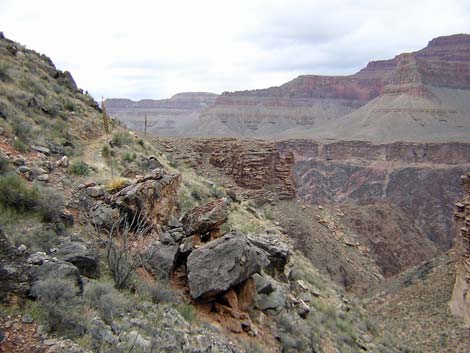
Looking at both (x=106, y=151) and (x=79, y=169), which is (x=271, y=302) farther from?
(x=106, y=151)

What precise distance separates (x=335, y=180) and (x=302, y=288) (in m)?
74.6

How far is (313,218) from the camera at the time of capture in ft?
102

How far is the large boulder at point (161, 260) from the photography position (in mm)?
8078

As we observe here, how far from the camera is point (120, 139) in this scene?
1627 centimetres

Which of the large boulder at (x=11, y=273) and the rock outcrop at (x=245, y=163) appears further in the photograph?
the rock outcrop at (x=245, y=163)

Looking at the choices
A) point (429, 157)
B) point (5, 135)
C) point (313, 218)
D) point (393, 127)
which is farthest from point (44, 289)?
point (393, 127)

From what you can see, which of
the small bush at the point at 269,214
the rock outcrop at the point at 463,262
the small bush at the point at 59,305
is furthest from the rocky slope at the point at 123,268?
the small bush at the point at 269,214

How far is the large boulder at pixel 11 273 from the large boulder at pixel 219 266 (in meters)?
3.11

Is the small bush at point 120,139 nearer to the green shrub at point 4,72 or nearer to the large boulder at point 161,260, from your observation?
the green shrub at point 4,72

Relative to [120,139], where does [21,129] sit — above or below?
above

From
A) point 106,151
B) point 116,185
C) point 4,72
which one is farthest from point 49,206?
point 4,72

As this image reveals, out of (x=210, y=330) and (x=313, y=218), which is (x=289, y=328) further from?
(x=313, y=218)

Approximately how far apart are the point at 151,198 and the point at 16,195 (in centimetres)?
285

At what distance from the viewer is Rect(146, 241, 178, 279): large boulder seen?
8.08 metres
